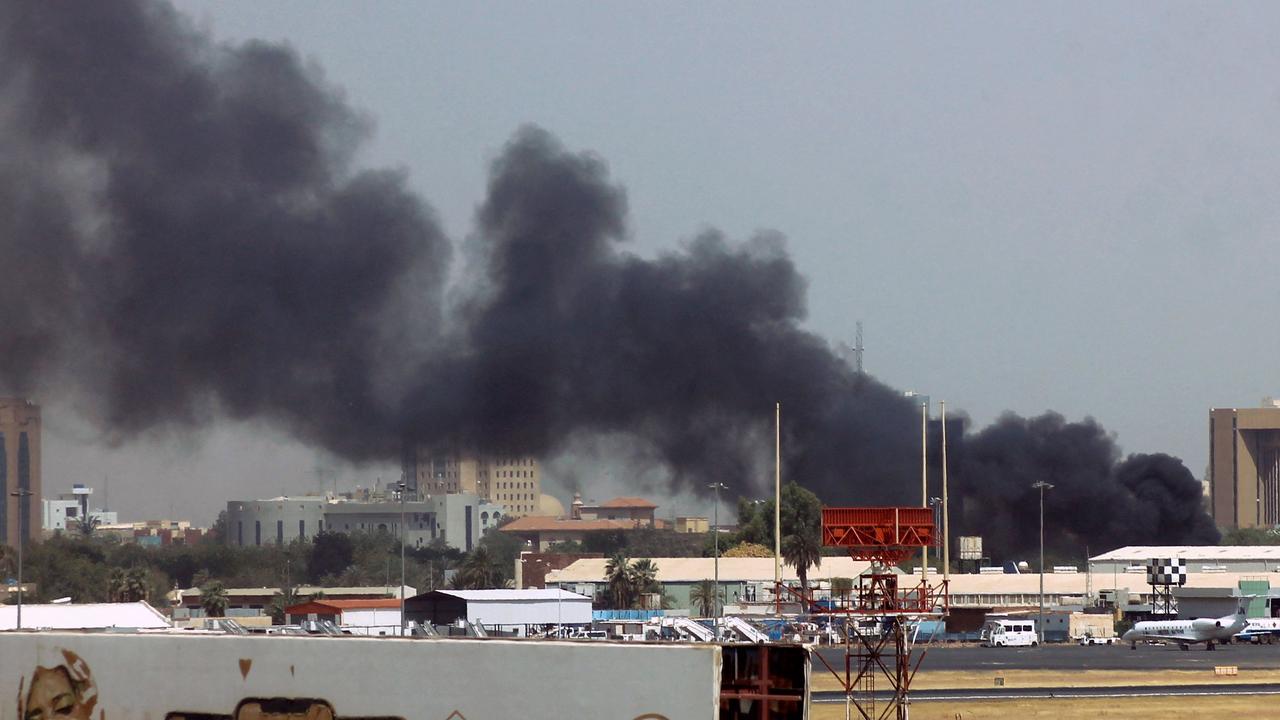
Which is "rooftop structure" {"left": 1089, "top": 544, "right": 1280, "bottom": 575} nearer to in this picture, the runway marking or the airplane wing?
the airplane wing

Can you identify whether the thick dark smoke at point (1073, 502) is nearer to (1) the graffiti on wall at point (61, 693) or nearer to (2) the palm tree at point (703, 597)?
(2) the palm tree at point (703, 597)

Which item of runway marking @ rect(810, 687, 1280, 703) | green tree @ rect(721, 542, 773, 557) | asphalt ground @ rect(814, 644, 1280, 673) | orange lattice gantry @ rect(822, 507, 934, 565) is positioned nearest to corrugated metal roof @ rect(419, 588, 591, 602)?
asphalt ground @ rect(814, 644, 1280, 673)

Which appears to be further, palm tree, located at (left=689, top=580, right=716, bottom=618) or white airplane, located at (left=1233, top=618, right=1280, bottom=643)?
palm tree, located at (left=689, top=580, right=716, bottom=618)

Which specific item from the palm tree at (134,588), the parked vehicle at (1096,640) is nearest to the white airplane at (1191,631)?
the parked vehicle at (1096,640)

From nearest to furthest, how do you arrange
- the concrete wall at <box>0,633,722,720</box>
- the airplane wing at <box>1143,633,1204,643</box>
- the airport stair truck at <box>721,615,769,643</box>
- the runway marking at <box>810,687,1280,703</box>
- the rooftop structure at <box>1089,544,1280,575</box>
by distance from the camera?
the concrete wall at <box>0,633,722,720</box>
the airport stair truck at <box>721,615,769,643</box>
the runway marking at <box>810,687,1280,703</box>
the airplane wing at <box>1143,633,1204,643</box>
the rooftop structure at <box>1089,544,1280,575</box>

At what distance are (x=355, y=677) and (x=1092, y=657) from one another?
52.5m

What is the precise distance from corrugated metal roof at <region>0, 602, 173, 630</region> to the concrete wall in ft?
52.4

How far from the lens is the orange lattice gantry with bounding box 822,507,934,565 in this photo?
127ft

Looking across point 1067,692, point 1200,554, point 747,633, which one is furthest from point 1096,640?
point 747,633

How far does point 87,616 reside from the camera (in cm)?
4253

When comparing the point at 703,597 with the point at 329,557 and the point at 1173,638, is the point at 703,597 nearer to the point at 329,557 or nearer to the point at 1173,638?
the point at 1173,638

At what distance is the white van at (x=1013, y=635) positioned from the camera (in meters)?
79.4

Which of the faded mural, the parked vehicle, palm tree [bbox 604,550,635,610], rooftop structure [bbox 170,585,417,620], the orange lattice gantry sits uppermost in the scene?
the orange lattice gantry

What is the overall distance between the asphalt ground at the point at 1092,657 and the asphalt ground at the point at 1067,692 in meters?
9.63
